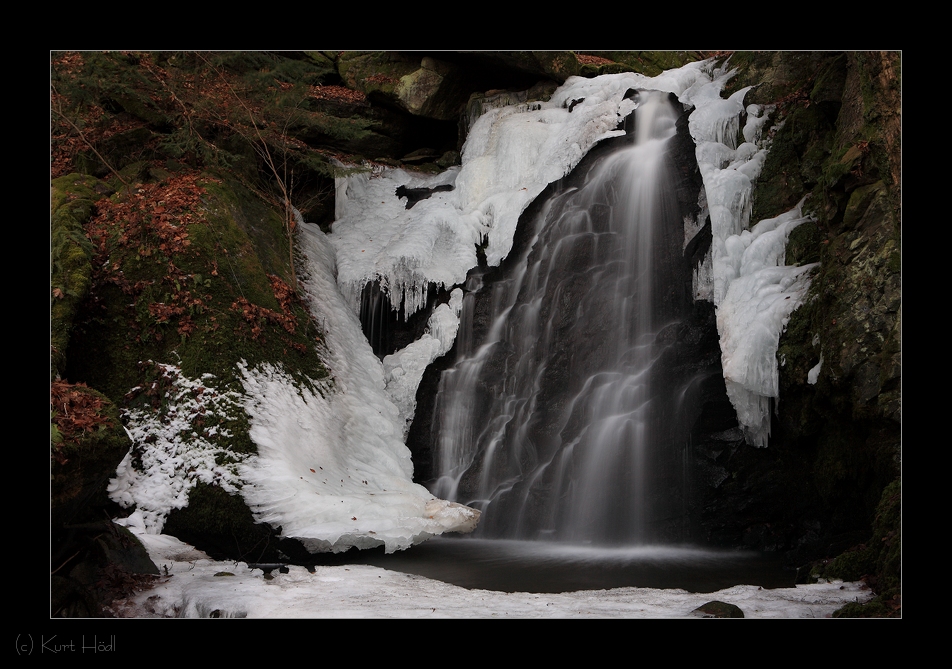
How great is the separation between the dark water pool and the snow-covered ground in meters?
0.43

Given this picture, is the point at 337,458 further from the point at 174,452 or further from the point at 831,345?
the point at 831,345

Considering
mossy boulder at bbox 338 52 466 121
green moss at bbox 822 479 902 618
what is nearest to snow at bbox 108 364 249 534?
green moss at bbox 822 479 902 618

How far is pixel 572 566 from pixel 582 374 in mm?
3124

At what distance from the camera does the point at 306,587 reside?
18.3 feet

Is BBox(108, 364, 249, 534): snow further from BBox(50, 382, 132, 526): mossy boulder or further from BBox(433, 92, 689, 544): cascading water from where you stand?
BBox(433, 92, 689, 544): cascading water

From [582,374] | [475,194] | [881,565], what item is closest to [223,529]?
[582,374]

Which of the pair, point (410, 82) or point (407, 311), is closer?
point (407, 311)

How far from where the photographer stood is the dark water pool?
640 centimetres

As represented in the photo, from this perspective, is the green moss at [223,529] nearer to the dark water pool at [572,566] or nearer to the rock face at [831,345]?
the dark water pool at [572,566]

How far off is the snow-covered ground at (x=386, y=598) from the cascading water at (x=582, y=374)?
8.99 ft

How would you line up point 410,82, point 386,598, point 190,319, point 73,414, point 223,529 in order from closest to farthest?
point 73,414
point 386,598
point 223,529
point 190,319
point 410,82

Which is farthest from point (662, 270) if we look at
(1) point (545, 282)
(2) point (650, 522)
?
(2) point (650, 522)

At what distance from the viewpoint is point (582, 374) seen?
9586mm

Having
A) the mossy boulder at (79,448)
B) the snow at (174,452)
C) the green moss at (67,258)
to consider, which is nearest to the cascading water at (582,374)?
the snow at (174,452)
